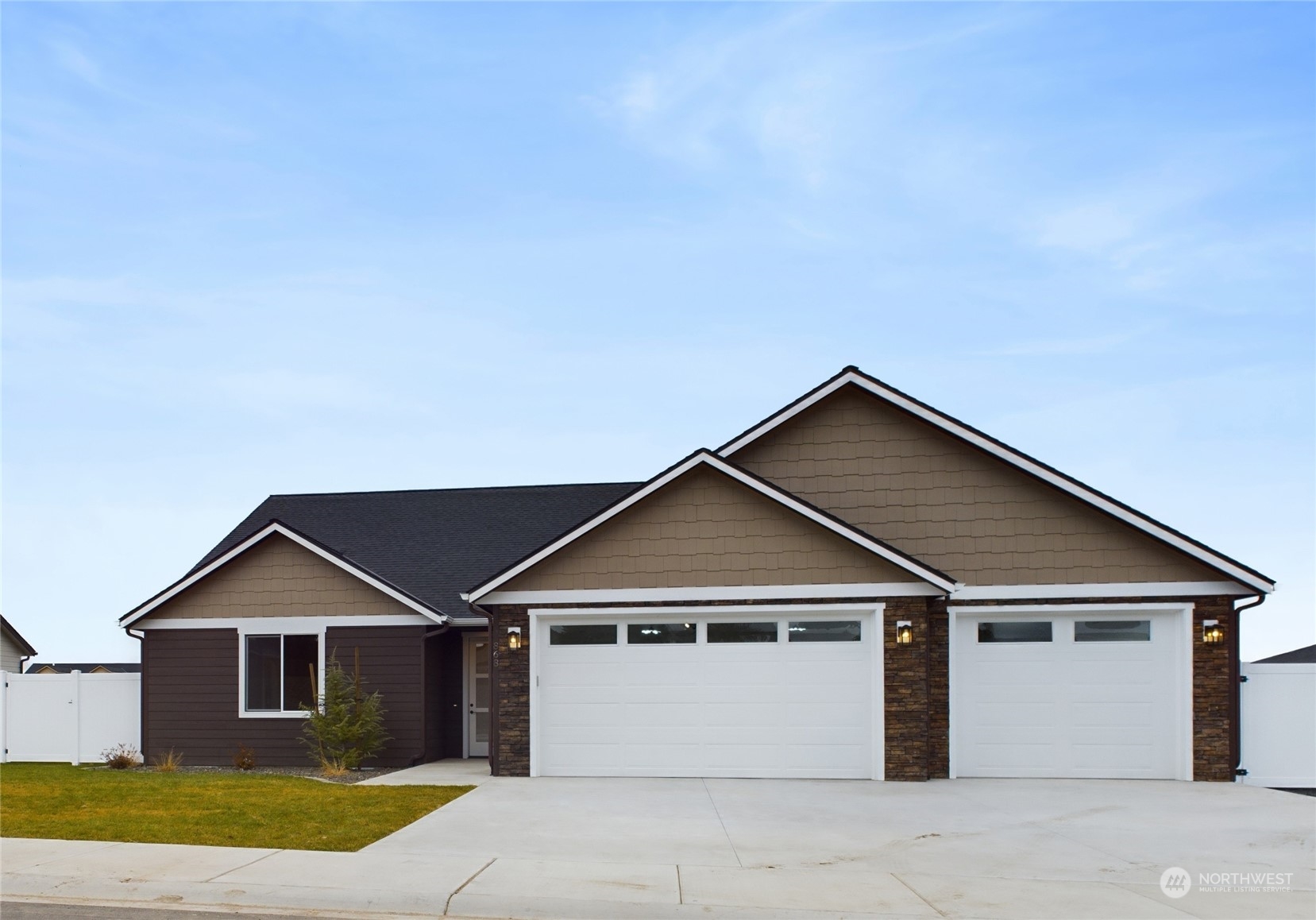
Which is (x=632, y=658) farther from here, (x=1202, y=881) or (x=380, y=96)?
(x=380, y=96)

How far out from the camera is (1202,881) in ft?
29.7

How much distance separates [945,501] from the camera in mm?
16594

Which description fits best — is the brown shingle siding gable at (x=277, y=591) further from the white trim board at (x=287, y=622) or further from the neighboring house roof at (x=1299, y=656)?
the neighboring house roof at (x=1299, y=656)

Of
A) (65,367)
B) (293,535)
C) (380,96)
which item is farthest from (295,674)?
(380,96)

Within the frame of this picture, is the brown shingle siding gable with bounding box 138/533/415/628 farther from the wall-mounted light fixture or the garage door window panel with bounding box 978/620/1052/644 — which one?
the garage door window panel with bounding box 978/620/1052/644

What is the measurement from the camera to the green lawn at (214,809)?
10.4 metres

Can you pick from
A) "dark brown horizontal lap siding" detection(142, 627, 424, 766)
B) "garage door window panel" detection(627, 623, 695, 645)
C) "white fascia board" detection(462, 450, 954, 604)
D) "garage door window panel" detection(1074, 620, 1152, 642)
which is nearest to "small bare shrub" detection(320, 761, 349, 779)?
"dark brown horizontal lap siding" detection(142, 627, 424, 766)

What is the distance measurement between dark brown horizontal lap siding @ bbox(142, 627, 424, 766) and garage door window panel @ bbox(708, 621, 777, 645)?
5050 mm

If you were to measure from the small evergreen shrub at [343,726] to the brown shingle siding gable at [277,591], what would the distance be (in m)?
1.20

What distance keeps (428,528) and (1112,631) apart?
12701 mm

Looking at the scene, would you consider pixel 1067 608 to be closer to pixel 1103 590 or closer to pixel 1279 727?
pixel 1103 590

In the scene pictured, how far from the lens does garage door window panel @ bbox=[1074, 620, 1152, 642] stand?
51.9ft

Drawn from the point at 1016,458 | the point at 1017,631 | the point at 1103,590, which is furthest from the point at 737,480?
the point at 1103,590

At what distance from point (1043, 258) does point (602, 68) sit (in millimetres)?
9198
